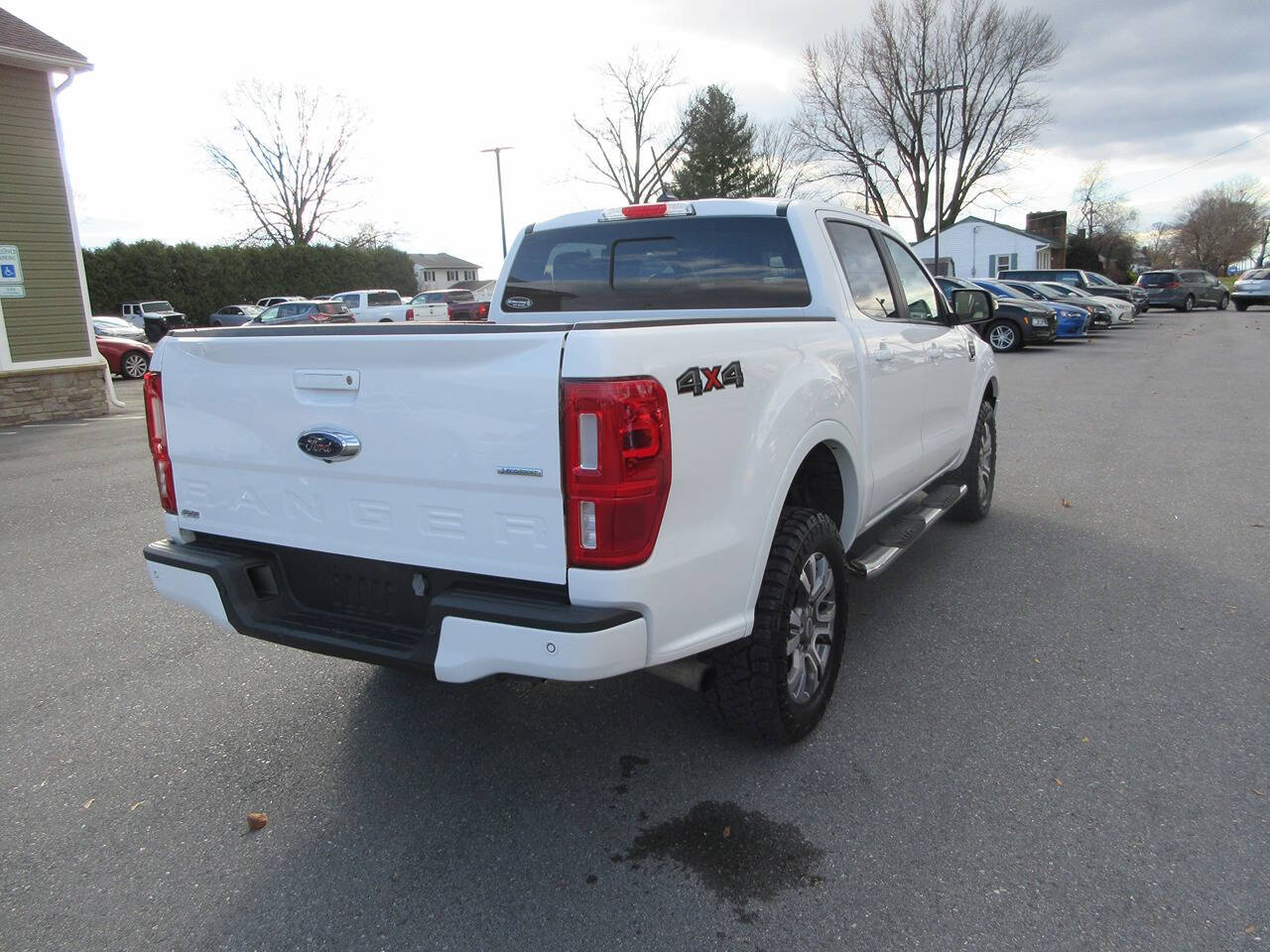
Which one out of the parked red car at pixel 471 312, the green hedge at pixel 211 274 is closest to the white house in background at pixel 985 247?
the green hedge at pixel 211 274

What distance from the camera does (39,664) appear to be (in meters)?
4.00

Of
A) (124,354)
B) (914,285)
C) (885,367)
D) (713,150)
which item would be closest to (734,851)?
(885,367)

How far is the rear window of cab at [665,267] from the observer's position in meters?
3.85

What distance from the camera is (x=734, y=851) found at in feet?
8.55

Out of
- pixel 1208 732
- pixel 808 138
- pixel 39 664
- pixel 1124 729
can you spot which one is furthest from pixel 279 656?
pixel 808 138

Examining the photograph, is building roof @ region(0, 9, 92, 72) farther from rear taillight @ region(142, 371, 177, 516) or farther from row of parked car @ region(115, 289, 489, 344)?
rear taillight @ region(142, 371, 177, 516)

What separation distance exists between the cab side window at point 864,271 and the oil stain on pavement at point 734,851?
2.26 meters

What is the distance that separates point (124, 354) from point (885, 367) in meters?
20.0

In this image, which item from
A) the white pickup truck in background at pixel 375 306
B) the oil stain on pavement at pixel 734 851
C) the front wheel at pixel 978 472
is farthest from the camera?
the white pickup truck in background at pixel 375 306

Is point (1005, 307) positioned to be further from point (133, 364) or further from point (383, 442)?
point (383, 442)

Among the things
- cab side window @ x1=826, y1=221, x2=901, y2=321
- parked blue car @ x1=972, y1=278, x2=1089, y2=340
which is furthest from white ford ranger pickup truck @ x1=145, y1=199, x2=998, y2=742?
parked blue car @ x1=972, y1=278, x2=1089, y2=340

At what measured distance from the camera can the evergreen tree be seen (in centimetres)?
4762

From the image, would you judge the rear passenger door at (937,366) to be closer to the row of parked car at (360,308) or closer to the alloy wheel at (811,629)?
the alloy wheel at (811,629)

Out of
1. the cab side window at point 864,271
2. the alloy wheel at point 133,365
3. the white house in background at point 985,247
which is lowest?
the alloy wheel at point 133,365
